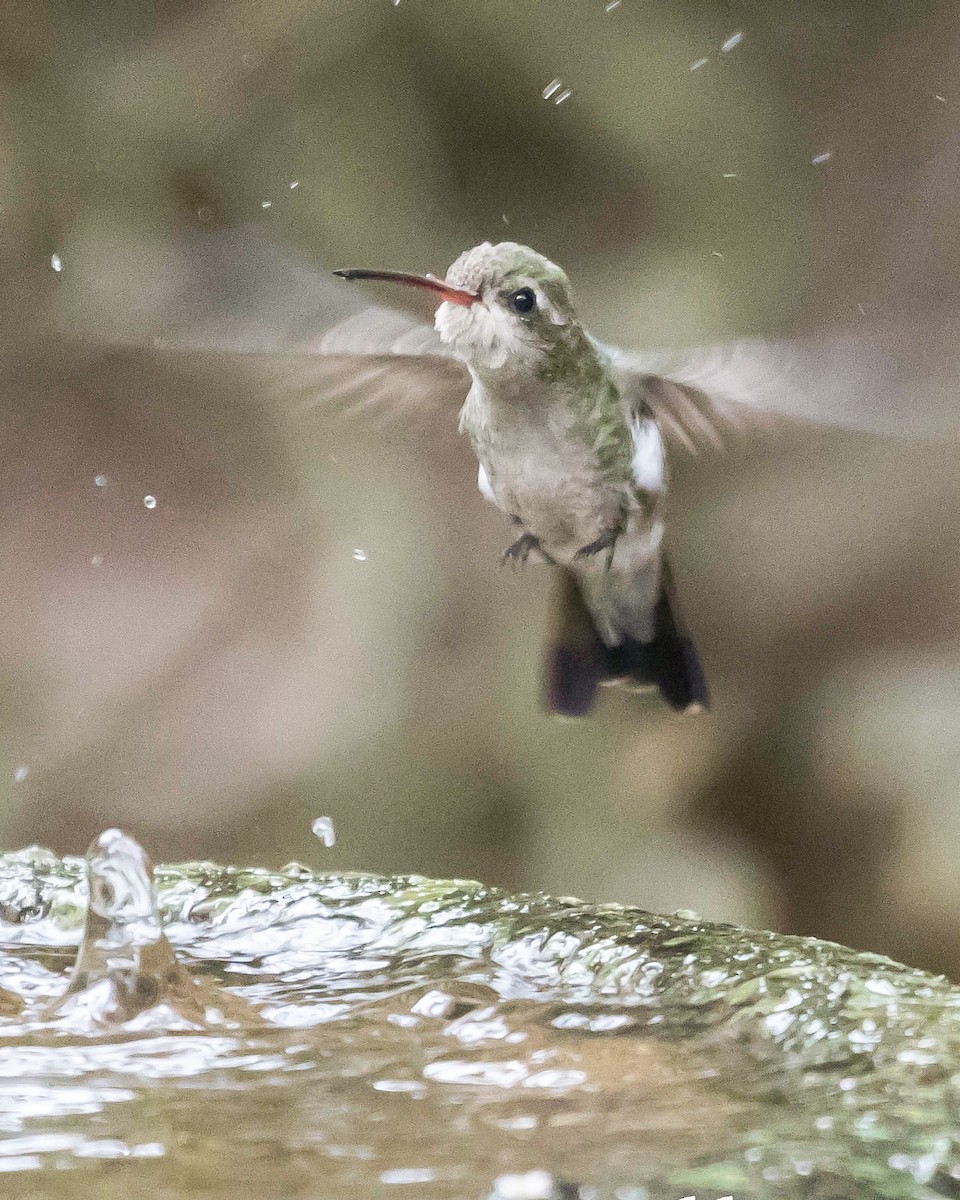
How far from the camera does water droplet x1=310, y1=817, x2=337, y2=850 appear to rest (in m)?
3.44

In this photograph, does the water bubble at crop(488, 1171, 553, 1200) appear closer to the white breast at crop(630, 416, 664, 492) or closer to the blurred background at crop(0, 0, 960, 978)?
the white breast at crop(630, 416, 664, 492)

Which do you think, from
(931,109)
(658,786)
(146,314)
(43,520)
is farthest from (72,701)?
(931,109)

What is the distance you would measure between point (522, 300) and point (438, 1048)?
0.89 m

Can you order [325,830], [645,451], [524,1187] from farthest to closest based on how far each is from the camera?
[325,830] → [645,451] → [524,1187]

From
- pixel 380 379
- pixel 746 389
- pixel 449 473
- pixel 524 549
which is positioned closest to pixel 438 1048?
pixel 746 389

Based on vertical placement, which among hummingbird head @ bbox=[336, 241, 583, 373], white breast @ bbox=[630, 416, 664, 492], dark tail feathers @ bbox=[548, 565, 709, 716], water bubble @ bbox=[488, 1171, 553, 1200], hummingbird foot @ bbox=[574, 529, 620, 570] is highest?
hummingbird head @ bbox=[336, 241, 583, 373]

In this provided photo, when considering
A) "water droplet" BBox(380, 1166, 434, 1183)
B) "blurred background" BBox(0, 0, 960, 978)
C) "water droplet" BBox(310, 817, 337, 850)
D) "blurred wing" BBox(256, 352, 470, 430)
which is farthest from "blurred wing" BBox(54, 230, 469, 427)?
"water droplet" BBox(310, 817, 337, 850)

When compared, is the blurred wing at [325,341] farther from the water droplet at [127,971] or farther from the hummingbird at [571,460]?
the water droplet at [127,971]

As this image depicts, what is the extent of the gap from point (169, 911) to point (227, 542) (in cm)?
237

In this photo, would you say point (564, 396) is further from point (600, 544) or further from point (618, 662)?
point (618, 662)

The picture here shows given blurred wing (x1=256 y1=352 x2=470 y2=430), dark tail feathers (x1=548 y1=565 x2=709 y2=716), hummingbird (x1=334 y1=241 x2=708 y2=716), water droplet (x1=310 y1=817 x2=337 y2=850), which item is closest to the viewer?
hummingbird (x1=334 y1=241 x2=708 y2=716)

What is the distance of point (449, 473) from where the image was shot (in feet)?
12.5

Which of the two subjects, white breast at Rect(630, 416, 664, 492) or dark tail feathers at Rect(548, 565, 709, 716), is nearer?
white breast at Rect(630, 416, 664, 492)

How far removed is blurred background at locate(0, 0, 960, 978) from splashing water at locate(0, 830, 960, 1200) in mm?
1888
